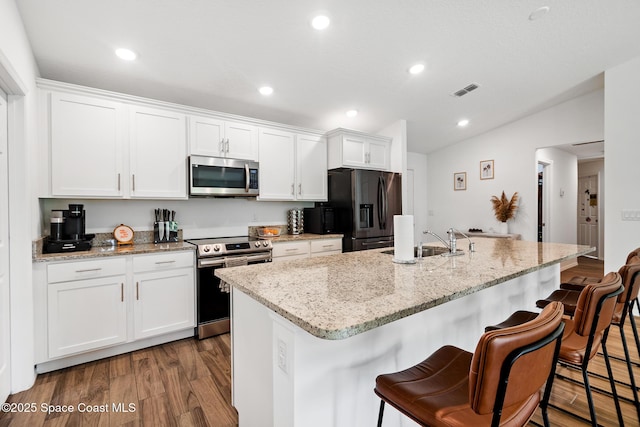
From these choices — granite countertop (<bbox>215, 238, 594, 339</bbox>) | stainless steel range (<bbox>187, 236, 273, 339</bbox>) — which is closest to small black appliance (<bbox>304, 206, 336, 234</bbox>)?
stainless steel range (<bbox>187, 236, 273, 339</bbox>)

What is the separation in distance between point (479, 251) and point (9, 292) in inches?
128

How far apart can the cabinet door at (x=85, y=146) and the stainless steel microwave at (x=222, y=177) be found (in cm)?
62

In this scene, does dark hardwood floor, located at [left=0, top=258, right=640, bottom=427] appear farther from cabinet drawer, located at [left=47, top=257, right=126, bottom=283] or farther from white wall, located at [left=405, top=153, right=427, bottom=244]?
white wall, located at [left=405, top=153, right=427, bottom=244]

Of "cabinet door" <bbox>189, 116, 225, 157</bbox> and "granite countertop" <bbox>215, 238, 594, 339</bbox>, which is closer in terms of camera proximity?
"granite countertop" <bbox>215, 238, 594, 339</bbox>

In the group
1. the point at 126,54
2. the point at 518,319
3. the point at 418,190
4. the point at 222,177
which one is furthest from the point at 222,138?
the point at 418,190

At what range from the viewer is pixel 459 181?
19.0 feet

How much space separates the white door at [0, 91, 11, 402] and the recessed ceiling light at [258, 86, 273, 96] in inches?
76.3

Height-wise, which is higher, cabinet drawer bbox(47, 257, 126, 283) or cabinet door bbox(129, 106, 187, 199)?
cabinet door bbox(129, 106, 187, 199)

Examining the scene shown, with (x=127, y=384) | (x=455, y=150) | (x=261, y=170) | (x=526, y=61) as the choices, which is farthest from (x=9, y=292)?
(x=455, y=150)

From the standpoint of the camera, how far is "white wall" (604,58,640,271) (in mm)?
3396

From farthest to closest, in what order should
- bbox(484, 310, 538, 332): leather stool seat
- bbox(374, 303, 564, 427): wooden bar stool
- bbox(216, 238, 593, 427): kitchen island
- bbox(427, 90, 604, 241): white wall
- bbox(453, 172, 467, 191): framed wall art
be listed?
bbox(453, 172, 467, 191): framed wall art, bbox(427, 90, 604, 241): white wall, bbox(484, 310, 538, 332): leather stool seat, bbox(216, 238, 593, 427): kitchen island, bbox(374, 303, 564, 427): wooden bar stool

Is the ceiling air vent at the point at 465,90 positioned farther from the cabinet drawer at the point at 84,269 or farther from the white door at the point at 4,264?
the white door at the point at 4,264

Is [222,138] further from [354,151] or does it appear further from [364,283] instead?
[364,283]

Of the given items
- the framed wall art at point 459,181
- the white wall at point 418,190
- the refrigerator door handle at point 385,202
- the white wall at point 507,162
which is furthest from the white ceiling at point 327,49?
the white wall at point 418,190
